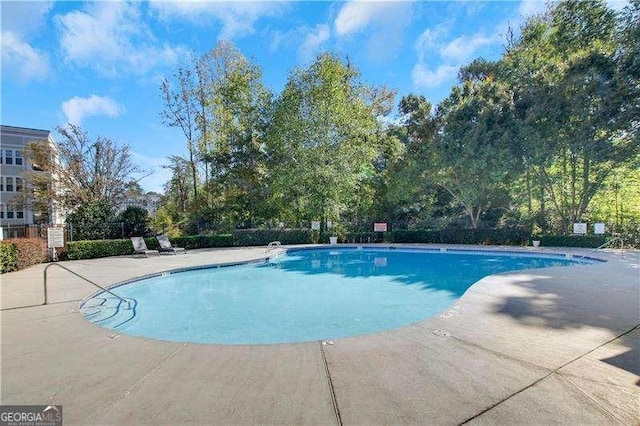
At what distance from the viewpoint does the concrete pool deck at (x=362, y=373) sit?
2229 millimetres

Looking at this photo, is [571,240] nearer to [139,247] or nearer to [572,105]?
[572,105]

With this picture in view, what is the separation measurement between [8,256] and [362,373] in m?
10.5

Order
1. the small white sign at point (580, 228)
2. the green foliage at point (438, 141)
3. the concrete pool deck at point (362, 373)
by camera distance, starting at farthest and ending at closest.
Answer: the small white sign at point (580, 228) < the green foliage at point (438, 141) < the concrete pool deck at point (362, 373)

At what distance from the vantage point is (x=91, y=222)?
1320cm

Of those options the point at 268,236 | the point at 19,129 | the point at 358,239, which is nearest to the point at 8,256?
the point at 268,236

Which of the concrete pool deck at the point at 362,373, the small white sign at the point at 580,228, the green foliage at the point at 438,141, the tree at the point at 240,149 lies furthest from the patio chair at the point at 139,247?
the small white sign at the point at 580,228

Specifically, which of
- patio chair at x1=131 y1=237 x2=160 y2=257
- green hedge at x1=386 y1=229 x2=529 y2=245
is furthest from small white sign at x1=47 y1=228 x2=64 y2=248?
green hedge at x1=386 y1=229 x2=529 y2=245

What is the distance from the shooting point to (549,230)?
→ 1539cm

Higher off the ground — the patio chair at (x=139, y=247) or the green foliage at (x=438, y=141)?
the green foliage at (x=438, y=141)

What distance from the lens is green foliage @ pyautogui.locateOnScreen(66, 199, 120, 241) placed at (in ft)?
42.8

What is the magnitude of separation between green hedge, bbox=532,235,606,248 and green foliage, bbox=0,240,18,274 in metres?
19.0

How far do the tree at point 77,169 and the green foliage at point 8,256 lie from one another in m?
7.29

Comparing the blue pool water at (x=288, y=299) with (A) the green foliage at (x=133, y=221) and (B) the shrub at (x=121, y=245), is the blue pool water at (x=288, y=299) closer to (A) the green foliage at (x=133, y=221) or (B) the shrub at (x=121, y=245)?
(B) the shrub at (x=121, y=245)

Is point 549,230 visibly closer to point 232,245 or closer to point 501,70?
point 501,70
